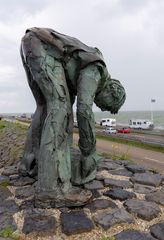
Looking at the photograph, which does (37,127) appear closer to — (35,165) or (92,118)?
(35,165)

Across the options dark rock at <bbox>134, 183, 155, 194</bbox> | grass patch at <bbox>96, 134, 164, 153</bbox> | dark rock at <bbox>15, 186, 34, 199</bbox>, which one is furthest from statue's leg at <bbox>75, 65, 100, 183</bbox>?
grass patch at <bbox>96, 134, 164, 153</bbox>

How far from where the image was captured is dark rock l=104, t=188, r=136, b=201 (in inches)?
136

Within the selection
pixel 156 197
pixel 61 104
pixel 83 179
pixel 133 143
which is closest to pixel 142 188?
pixel 156 197

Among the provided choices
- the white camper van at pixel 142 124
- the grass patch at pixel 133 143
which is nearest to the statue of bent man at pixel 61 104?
the grass patch at pixel 133 143

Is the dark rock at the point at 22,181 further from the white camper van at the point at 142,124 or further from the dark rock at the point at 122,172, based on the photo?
the white camper van at the point at 142,124

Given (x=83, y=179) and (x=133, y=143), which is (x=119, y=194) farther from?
(x=133, y=143)

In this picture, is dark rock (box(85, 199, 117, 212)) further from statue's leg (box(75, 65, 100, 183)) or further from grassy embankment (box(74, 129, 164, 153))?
grassy embankment (box(74, 129, 164, 153))

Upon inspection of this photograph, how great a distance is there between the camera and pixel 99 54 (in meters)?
3.82

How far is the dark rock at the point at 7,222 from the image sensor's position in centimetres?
276

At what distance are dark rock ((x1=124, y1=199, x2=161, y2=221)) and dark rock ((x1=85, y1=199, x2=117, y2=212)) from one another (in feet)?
0.56

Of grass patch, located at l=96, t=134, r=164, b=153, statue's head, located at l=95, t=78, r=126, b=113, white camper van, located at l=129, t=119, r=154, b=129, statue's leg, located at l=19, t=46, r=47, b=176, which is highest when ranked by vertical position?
statue's head, located at l=95, t=78, r=126, b=113

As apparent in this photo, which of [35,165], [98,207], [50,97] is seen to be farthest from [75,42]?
[98,207]

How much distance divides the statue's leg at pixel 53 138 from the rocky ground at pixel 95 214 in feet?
0.45

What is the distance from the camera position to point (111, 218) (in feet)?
9.59
